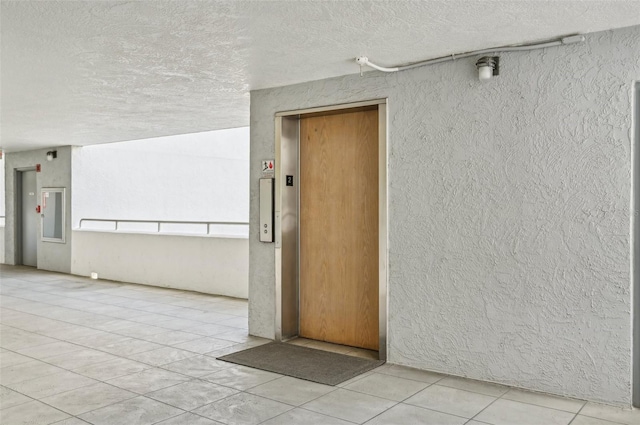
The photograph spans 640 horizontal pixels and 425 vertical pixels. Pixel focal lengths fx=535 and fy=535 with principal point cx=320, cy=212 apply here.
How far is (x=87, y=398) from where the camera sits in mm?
3672

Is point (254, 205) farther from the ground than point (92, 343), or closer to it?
farther from the ground

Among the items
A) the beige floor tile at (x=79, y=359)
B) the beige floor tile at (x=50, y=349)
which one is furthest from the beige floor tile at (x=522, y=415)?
the beige floor tile at (x=50, y=349)

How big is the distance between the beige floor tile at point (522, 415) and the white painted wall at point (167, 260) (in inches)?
178

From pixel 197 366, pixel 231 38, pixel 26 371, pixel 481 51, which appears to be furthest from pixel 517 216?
pixel 26 371

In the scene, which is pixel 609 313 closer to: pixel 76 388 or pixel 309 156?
pixel 309 156

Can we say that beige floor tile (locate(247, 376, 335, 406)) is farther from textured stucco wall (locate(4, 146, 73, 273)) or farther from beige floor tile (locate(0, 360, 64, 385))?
textured stucco wall (locate(4, 146, 73, 273))

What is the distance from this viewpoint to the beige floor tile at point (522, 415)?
3.27 meters

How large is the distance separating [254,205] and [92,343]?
204cm

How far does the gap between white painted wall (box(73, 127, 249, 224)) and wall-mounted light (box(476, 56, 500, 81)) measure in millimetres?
8317

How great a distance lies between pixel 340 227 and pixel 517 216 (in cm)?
174

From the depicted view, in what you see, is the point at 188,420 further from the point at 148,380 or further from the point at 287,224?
the point at 287,224

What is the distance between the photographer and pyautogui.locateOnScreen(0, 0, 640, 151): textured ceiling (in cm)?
314


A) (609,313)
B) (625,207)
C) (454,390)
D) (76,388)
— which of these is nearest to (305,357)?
(454,390)

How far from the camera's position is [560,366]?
3.69 m
